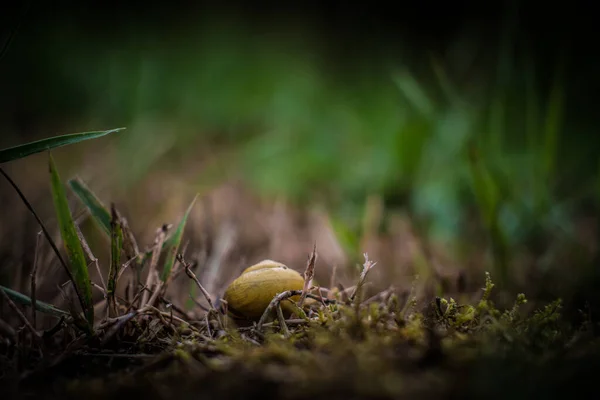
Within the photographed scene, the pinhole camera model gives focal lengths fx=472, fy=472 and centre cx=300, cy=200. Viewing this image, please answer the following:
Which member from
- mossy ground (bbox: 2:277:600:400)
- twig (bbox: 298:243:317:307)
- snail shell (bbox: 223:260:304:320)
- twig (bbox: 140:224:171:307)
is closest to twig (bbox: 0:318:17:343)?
mossy ground (bbox: 2:277:600:400)

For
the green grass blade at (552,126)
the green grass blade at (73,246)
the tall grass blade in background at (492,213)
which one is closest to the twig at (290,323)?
the green grass blade at (73,246)

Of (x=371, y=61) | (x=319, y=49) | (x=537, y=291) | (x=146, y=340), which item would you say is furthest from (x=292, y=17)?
(x=146, y=340)

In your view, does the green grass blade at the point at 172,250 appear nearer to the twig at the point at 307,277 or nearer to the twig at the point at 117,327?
the twig at the point at 117,327

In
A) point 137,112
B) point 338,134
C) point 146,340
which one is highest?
point 137,112

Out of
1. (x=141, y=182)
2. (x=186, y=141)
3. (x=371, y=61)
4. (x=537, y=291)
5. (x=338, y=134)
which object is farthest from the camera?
(x=371, y=61)

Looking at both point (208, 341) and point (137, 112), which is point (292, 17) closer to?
point (137, 112)

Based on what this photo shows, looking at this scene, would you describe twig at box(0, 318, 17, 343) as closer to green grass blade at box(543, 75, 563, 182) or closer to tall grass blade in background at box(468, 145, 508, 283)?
tall grass blade in background at box(468, 145, 508, 283)

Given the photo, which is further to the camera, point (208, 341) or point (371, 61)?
point (371, 61)
